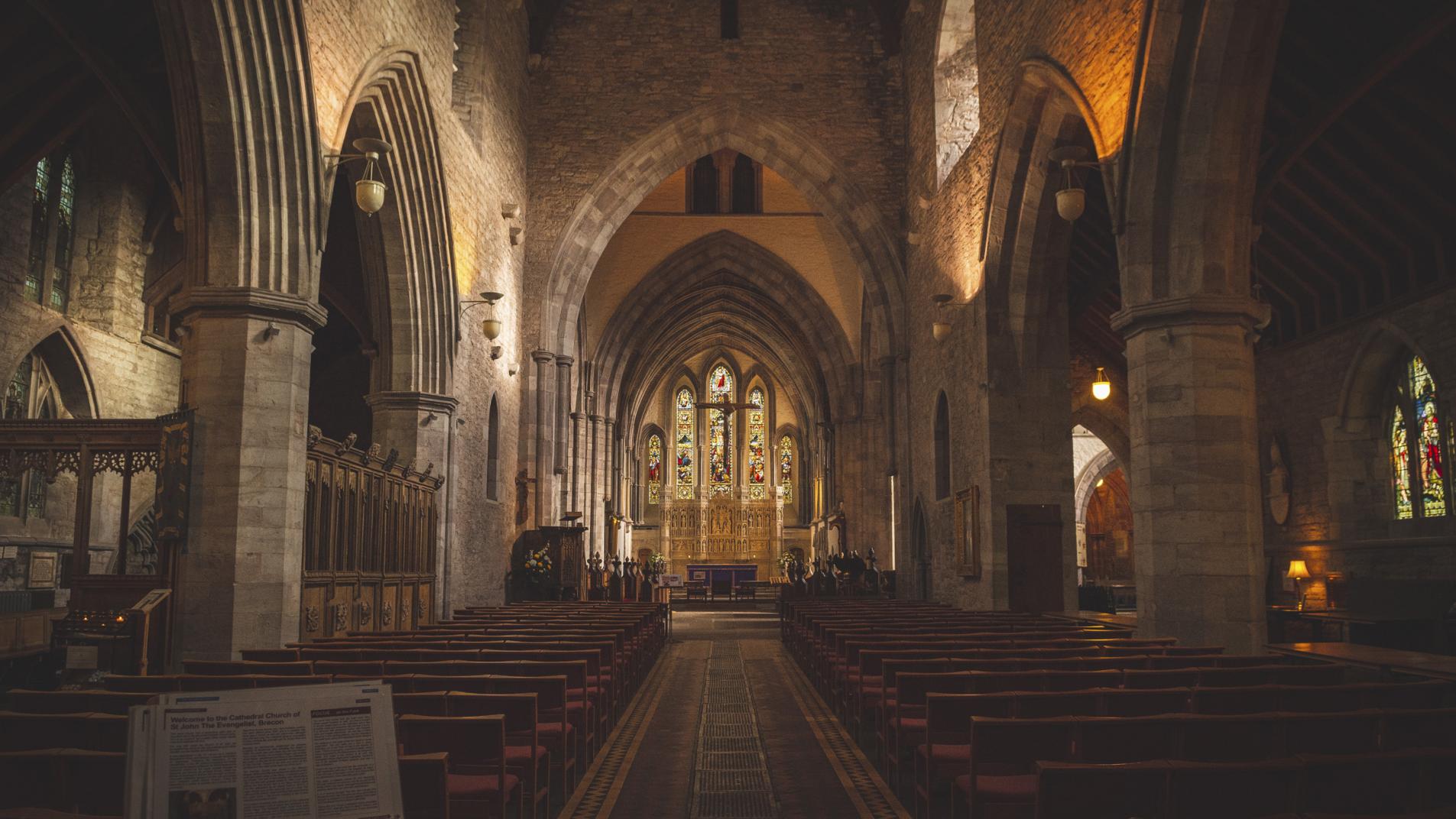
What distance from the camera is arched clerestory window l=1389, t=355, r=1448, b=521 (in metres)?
12.6

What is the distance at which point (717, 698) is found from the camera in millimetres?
9570

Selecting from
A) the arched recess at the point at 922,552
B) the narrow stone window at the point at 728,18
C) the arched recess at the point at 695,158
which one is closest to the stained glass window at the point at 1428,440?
the arched recess at the point at 922,552

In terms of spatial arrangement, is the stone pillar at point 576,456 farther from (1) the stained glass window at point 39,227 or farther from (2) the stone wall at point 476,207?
(1) the stained glass window at point 39,227

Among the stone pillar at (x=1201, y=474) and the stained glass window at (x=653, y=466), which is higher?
the stained glass window at (x=653, y=466)

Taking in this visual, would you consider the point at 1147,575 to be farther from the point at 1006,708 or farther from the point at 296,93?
the point at 296,93

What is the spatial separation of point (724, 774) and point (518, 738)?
1.37 meters

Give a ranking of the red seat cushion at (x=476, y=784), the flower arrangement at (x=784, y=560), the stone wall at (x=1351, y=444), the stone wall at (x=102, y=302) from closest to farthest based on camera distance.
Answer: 1. the red seat cushion at (x=476, y=784)
2. the stone wall at (x=1351, y=444)
3. the stone wall at (x=102, y=302)
4. the flower arrangement at (x=784, y=560)

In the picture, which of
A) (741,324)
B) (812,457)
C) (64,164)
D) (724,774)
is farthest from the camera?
(812,457)

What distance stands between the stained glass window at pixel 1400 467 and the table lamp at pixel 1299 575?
133 cm

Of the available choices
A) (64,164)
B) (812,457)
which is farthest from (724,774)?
(812,457)

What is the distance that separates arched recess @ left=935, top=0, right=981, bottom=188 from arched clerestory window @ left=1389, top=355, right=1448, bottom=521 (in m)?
6.92

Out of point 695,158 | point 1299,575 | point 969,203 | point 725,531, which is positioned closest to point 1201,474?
point 1299,575

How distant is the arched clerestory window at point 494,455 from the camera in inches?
688

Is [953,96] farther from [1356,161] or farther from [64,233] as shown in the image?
[64,233]
